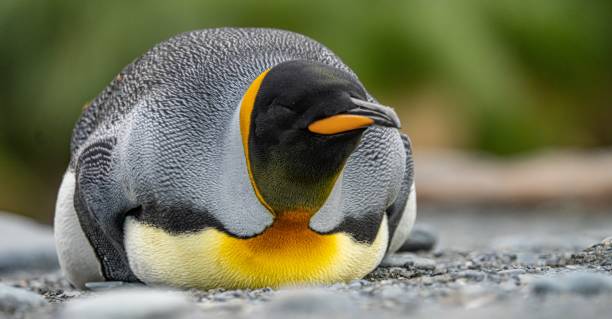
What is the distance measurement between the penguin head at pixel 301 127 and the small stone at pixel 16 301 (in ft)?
2.71

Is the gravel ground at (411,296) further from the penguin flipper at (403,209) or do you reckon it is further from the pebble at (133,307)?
the penguin flipper at (403,209)

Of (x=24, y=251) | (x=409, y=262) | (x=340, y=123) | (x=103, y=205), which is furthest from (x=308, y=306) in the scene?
(x=24, y=251)

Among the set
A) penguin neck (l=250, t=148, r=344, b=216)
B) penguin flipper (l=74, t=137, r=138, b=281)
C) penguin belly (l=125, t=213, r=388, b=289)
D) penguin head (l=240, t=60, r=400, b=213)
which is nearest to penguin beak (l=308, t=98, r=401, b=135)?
penguin head (l=240, t=60, r=400, b=213)

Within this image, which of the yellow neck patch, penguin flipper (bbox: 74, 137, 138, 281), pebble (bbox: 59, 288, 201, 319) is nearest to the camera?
pebble (bbox: 59, 288, 201, 319)

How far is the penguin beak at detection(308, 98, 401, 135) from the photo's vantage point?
3.23m

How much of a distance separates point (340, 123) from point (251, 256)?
2.35 feet

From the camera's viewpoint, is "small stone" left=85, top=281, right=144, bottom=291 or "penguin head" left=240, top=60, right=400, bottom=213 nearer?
"penguin head" left=240, top=60, right=400, bottom=213

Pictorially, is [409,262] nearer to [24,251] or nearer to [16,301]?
[16,301]

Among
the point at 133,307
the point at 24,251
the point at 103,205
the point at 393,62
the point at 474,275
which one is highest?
the point at 393,62

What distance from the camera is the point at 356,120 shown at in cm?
323

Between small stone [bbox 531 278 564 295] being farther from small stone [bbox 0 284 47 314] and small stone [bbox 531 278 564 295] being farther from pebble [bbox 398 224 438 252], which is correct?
pebble [bbox 398 224 438 252]

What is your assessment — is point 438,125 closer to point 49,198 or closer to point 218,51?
point 49,198

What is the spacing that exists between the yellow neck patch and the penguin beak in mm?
313

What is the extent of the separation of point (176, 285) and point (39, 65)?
1137 centimetres
